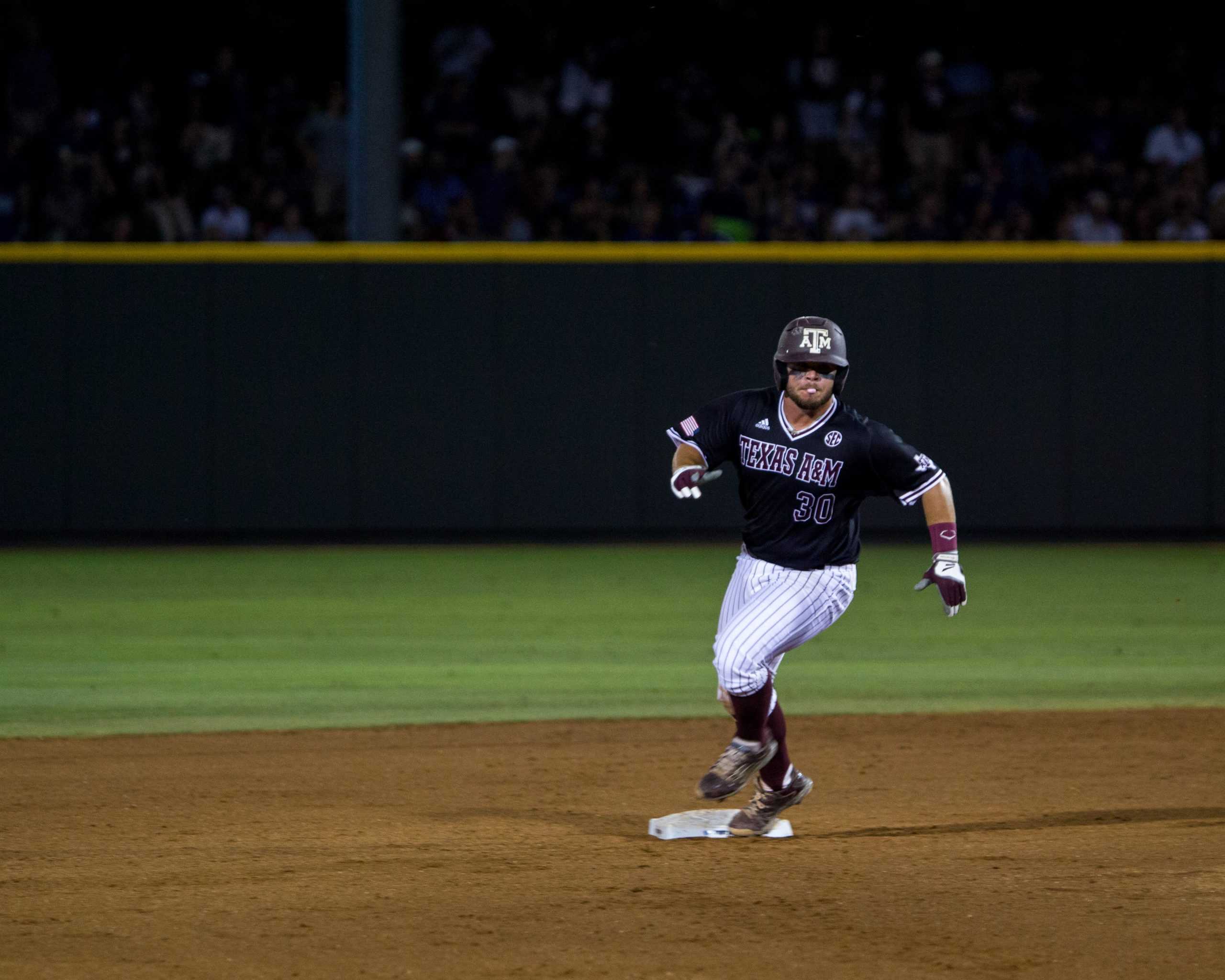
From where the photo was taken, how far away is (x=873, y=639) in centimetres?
1131

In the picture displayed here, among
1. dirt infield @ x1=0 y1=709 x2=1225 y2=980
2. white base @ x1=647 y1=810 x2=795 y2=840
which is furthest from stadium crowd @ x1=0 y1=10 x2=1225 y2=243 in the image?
white base @ x1=647 y1=810 x2=795 y2=840

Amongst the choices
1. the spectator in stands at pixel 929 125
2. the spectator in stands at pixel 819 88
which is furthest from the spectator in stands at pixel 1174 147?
the spectator in stands at pixel 819 88

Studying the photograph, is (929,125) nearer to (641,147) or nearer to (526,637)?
(641,147)

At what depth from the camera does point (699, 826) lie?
6.53 m

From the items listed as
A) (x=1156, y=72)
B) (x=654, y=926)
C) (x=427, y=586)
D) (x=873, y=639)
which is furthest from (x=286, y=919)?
(x=1156, y=72)

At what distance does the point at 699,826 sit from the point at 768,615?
0.89m

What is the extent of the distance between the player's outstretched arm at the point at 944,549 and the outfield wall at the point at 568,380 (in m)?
9.35

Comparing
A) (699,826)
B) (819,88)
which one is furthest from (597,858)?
(819,88)

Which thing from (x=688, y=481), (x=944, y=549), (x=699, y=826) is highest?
(x=688, y=481)

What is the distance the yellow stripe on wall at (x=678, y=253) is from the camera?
15555 mm

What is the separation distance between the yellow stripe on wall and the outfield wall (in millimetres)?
23

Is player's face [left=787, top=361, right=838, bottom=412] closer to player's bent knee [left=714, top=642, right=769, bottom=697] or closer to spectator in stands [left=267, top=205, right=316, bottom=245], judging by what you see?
player's bent knee [left=714, top=642, right=769, bottom=697]

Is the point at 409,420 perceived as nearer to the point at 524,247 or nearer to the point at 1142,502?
the point at 524,247

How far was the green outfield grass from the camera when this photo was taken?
943cm
